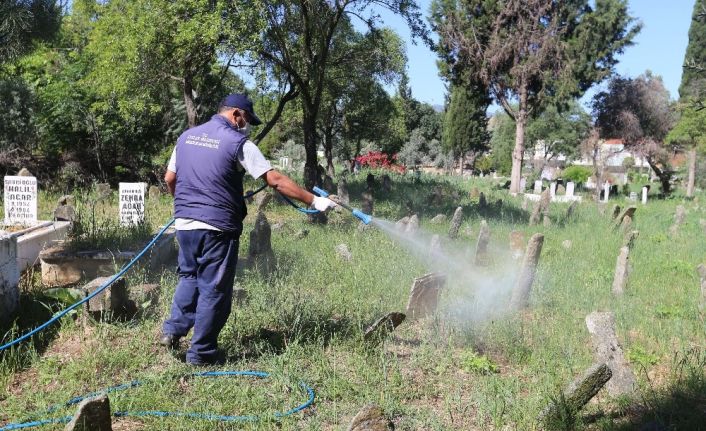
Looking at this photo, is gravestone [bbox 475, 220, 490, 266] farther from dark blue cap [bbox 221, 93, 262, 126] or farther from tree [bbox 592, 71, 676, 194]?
tree [bbox 592, 71, 676, 194]

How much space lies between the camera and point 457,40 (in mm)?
30500

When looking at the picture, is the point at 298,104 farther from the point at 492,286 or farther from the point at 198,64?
the point at 492,286

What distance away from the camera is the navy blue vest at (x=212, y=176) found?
171 inches

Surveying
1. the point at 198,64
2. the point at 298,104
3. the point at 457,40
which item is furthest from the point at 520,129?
the point at 198,64

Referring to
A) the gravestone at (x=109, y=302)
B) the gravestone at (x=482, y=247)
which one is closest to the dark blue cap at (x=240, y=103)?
the gravestone at (x=109, y=302)

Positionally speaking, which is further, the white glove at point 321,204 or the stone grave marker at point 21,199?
the stone grave marker at point 21,199

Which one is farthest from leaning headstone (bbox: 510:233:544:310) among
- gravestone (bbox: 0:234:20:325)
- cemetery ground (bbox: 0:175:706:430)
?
gravestone (bbox: 0:234:20:325)

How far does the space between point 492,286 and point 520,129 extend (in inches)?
952

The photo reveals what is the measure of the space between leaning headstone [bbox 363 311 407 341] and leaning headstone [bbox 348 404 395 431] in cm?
170

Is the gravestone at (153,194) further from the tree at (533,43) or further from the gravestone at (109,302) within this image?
the tree at (533,43)

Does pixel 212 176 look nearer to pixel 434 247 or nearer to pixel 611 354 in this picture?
pixel 611 354

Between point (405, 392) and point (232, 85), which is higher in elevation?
point (232, 85)

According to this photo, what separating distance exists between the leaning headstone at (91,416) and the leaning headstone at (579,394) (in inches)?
92.9

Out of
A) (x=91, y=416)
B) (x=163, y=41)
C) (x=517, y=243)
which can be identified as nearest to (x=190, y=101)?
(x=163, y=41)
